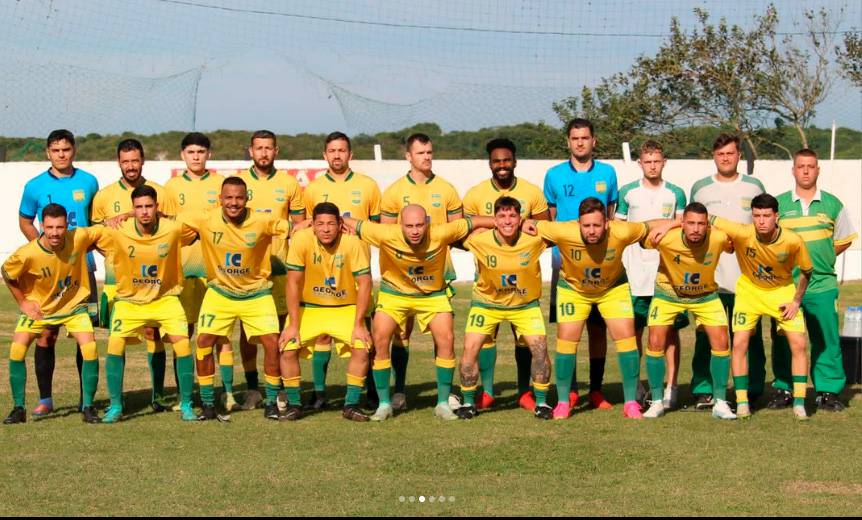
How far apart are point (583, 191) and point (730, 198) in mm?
1149

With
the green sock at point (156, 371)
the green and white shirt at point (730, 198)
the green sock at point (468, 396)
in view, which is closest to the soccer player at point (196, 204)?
the green sock at point (156, 371)

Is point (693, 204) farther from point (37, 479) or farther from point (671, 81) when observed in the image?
point (671, 81)

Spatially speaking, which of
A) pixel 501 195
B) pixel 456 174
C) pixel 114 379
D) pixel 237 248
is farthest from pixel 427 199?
pixel 456 174

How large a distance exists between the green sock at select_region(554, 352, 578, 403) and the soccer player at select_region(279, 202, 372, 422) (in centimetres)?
146

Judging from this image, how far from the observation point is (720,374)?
1006 cm

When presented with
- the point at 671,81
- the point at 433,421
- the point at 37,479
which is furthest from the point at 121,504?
the point at 671,81

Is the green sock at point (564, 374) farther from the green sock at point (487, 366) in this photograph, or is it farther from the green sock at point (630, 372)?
the green sock at point (487, 366)

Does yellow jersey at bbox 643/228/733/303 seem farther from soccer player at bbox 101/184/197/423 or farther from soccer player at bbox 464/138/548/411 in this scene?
soccer player at bbox 101/184/197/423

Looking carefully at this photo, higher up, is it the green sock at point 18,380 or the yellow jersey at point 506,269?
the yellow jersey at point 506,269

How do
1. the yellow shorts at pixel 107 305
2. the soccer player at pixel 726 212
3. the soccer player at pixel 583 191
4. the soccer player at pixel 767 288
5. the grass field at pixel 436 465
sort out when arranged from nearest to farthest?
the grass field at pixel 436 465 < the soccer player at pixel 767 288 < the soccer player at pixel 726 212 < the soccer player at pixel 583 191 < the yellow shorts at pixel 107 305

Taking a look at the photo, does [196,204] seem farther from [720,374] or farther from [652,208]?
[720,374]

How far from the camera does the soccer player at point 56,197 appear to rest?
408 inches

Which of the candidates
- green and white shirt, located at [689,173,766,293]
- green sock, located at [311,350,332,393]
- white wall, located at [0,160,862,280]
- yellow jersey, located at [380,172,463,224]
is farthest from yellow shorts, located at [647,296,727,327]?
white wall, located at [0,160,862,280]

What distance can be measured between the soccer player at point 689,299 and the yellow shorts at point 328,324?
7.57 feet
